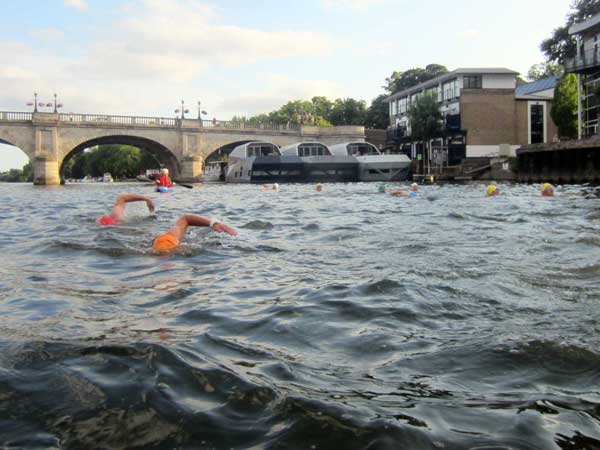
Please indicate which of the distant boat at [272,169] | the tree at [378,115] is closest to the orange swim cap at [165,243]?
the distant boat at [272,169]

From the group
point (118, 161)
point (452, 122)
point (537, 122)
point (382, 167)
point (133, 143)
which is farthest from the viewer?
point (118, 161)

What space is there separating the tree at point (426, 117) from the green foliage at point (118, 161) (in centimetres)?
4521

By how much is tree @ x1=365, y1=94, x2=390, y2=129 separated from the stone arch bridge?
43.8 feet

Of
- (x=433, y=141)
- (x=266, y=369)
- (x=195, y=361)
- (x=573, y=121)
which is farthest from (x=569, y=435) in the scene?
(x=433, y=141)

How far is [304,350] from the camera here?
2736 mm

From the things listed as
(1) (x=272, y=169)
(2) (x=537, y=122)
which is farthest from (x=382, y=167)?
(2) (x=537, y=122)

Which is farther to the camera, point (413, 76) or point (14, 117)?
point (413, 76)

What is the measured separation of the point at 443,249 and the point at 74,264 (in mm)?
3752

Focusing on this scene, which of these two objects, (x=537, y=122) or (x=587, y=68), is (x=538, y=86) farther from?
(x=587, y=68)

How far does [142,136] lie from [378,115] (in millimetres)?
32991

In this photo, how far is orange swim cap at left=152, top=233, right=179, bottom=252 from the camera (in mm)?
5841

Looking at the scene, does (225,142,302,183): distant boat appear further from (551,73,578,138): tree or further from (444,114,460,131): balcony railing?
(551,73,578,138): tree

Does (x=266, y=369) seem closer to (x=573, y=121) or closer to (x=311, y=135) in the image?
(x=573, y=121)

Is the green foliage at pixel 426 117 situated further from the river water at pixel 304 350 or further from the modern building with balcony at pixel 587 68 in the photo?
the river water at pixel 304 350
